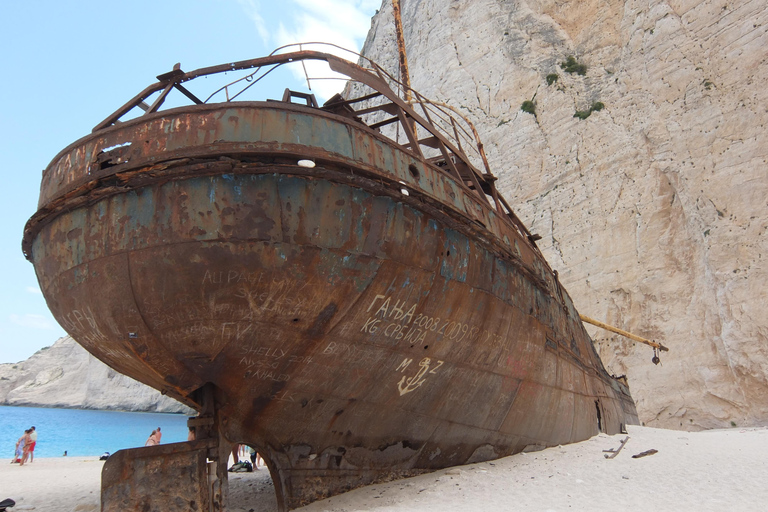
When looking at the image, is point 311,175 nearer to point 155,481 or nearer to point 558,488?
point 155,481

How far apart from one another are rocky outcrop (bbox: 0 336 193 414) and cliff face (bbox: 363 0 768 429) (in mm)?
44274

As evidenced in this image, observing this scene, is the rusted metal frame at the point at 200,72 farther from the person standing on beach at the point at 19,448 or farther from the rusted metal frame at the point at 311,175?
the person standing on beach at the point at 19,448

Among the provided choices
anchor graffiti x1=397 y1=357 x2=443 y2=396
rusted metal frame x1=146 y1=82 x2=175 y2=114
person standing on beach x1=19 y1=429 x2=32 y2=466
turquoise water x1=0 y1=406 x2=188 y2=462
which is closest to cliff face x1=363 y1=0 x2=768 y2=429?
anchor graffiti x1=397 y1=357 x2=443 y2=396

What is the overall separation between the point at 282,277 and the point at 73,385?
68.0 meters

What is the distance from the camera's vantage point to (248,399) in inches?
170

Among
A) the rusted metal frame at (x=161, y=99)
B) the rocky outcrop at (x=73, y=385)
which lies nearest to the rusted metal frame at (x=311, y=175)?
the rusted metal frame at (x=161, y=99)

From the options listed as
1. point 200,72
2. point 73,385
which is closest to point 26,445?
point 200,72

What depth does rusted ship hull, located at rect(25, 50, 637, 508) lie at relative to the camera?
3797mm

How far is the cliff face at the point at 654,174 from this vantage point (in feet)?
52.6

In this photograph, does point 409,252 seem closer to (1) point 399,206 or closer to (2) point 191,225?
(1) point 399,206

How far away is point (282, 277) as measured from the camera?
390cm

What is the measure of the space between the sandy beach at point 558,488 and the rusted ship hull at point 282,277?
429mm

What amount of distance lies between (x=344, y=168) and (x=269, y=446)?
2529 mm

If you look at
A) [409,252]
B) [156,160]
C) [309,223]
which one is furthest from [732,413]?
[156,160]
